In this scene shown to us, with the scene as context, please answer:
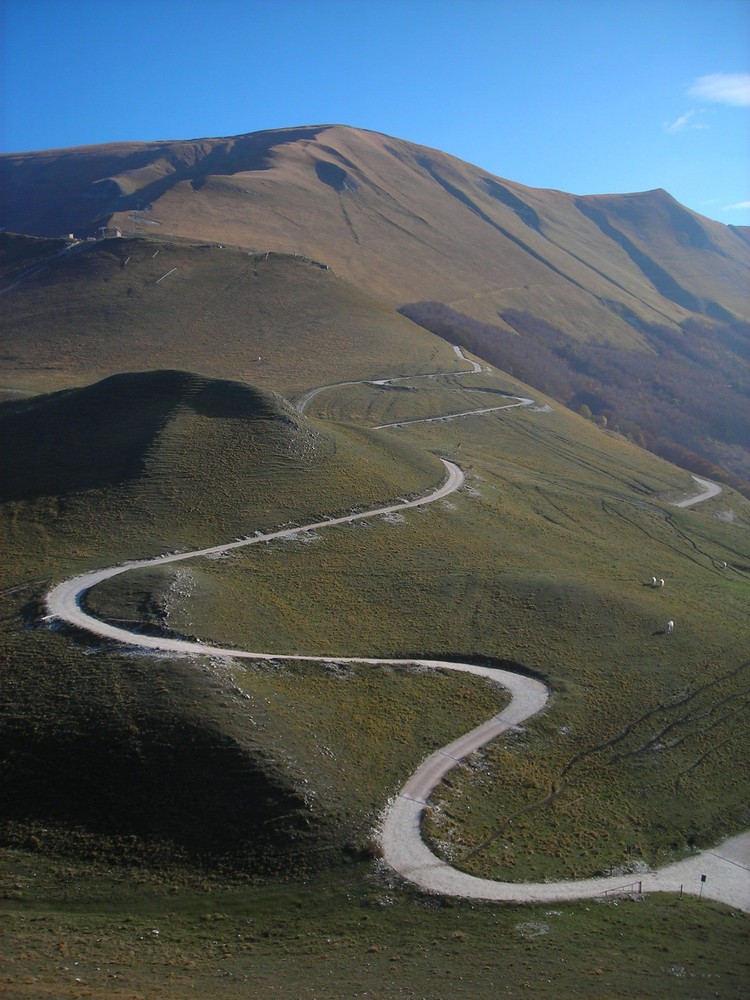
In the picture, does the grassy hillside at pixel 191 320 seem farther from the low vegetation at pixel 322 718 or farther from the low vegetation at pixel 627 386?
the low vegetation at pixel 322 718

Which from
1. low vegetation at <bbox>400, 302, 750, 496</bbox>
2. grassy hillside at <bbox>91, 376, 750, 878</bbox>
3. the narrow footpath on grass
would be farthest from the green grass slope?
low vegetation at <bbox>400, 302, 750, 496</bbox>

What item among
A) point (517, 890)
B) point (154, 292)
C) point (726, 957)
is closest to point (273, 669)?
point (517, 890)

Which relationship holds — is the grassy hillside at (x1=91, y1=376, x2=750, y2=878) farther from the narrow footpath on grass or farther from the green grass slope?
the green grass slope

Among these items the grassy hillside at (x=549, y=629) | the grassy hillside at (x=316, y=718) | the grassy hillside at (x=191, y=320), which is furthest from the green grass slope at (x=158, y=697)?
the grassy hillside at (x=191, y=320)

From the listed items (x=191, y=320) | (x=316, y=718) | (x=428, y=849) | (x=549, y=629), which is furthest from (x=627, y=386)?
(x=428, y=849)

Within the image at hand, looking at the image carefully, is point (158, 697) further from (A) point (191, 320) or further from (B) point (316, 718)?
(A) point (191, 320)

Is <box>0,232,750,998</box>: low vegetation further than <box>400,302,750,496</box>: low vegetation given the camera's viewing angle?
No

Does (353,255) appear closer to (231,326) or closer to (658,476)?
(231,326)

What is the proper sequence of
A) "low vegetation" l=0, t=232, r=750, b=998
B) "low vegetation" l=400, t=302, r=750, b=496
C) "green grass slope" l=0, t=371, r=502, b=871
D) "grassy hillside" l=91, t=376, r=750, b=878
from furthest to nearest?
"low vegetation" l=400, t=302, r=750, b=496
"grassy hillside" l=91, t=376, r=750, b=878
"green grass slope" l=0, t=371, r=502, b=871
"low vegetation" l=0, t=232, r=750, b=998
